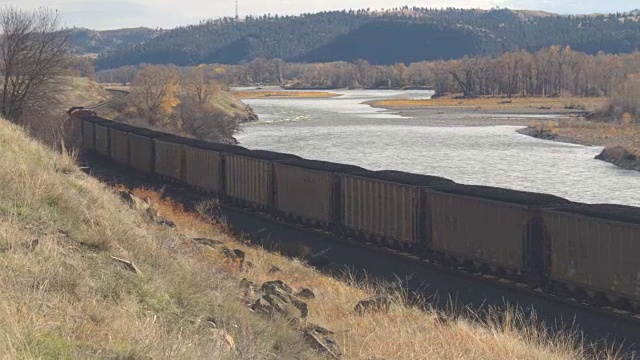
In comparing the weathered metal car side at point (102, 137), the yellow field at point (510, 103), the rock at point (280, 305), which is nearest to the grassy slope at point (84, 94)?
the weathered metal car side at point (102, 137)

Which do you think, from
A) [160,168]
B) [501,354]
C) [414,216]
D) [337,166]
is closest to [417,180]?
[414,216]

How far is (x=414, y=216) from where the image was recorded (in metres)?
20.9

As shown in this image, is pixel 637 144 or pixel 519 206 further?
pixel 637 144

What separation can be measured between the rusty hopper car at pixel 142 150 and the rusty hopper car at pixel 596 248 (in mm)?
25839

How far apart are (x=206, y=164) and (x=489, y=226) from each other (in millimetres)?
16658

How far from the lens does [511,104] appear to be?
137875 mm

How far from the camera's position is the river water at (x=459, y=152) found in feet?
148

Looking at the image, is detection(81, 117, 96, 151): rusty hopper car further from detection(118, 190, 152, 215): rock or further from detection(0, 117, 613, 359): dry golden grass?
detection(0, 117, 613, 359): dry golden grass

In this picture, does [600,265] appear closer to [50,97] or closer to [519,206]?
[519,206]

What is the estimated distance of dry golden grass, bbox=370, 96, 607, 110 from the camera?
421ft

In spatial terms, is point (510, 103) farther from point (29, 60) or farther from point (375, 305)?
point (375, 305)

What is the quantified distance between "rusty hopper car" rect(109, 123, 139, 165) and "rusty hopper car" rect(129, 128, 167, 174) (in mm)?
766

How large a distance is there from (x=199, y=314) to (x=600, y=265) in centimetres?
925

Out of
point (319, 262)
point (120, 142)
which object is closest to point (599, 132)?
point (120, 142)
